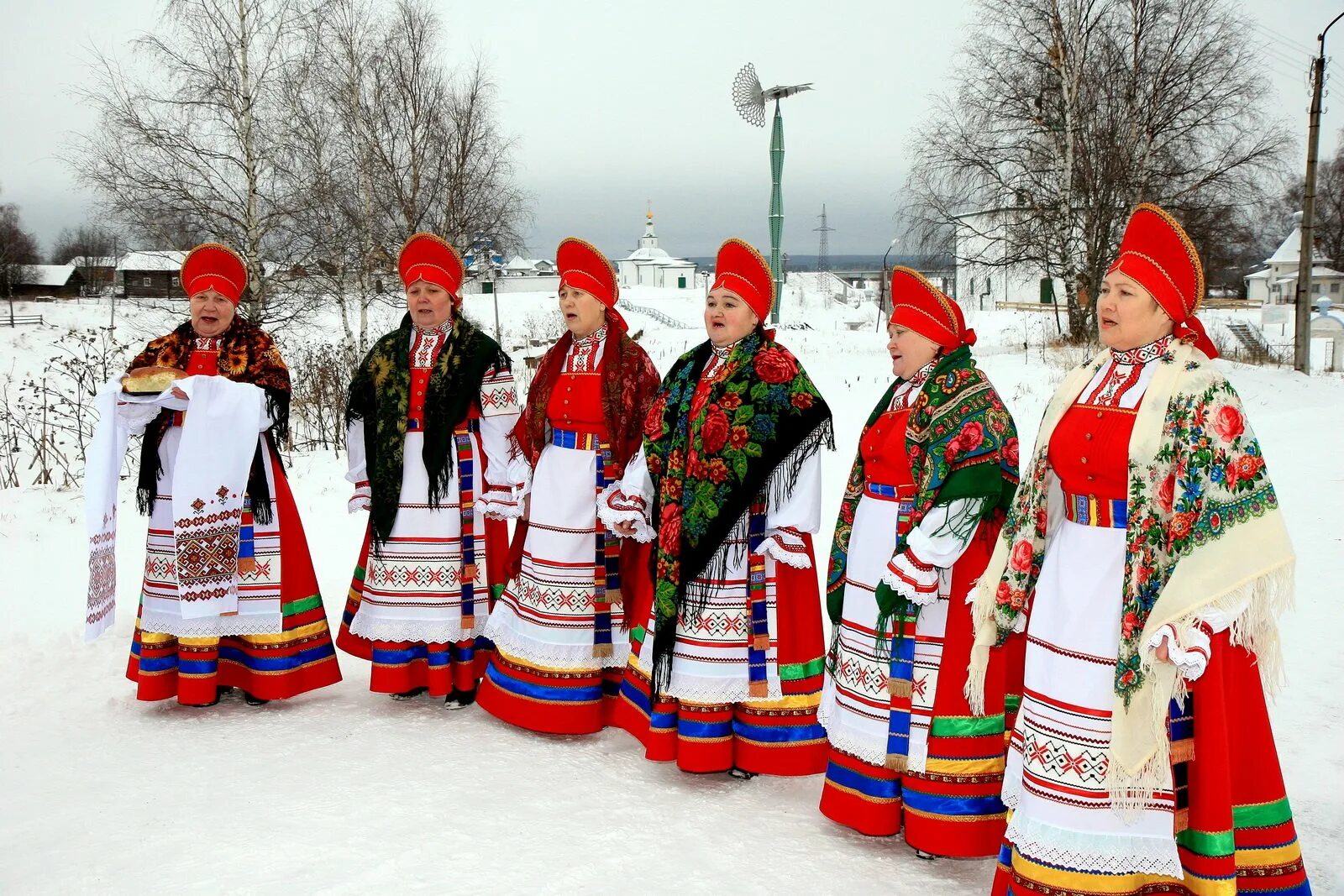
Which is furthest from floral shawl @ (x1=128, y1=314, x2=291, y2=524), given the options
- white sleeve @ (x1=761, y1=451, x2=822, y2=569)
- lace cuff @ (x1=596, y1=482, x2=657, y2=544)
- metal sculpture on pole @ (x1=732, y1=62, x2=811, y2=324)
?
metal sculpture on pole @ (x1=732, y1=62, x2=811, y2=324)

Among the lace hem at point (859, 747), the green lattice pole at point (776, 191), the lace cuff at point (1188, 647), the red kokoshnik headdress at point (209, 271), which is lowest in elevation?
the lace hem at point (859, 747)

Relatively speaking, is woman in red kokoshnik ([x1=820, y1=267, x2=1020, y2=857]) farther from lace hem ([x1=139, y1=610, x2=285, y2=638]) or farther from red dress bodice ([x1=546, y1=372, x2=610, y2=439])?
lace hem ([x1=139, y1=610, x2=285, y2=638])

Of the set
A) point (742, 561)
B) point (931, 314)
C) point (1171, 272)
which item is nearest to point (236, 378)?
point (742, 561)

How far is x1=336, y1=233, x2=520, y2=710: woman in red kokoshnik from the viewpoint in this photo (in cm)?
458

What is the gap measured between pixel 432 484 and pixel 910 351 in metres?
2.37

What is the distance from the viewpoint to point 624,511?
406cm

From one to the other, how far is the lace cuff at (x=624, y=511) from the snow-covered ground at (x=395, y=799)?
100 cm

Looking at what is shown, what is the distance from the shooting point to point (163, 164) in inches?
507

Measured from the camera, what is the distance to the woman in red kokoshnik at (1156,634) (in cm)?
239

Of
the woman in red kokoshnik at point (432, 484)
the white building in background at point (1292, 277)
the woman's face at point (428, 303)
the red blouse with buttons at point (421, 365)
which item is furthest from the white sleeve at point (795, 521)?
the white building in background at point (1292, 277)

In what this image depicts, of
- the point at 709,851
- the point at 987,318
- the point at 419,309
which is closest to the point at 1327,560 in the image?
the point at 709,851

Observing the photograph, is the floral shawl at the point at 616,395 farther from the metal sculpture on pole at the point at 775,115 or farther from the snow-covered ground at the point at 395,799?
the metal sculpture on pole at the point at 775,115

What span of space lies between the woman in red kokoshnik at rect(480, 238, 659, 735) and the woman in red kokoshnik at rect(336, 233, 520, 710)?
0.28 m

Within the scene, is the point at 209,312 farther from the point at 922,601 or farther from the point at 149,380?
the point at 922,601
